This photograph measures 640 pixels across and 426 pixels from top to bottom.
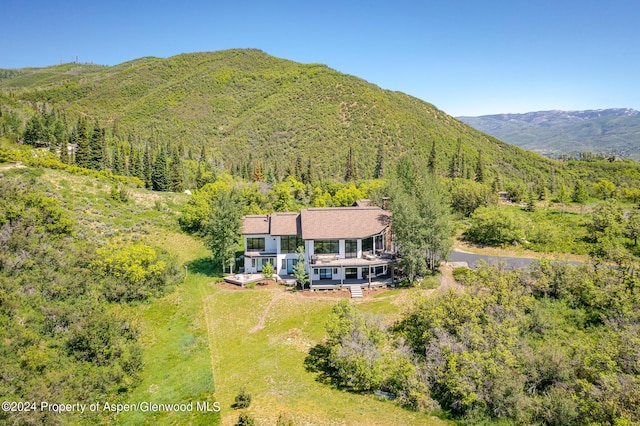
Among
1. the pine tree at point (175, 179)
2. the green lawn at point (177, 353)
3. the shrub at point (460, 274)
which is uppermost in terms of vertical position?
the pine tree at point (175, 179)

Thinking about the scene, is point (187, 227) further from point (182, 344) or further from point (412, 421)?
point (412, 421)

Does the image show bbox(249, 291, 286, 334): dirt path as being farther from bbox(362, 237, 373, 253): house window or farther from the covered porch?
bbox(362, 237, 373, 253): house window

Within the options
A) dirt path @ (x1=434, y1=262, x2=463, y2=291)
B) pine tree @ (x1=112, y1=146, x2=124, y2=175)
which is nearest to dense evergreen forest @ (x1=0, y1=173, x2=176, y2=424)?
dirt path @ (x1=434, y1=262, x2=463, y2=291)

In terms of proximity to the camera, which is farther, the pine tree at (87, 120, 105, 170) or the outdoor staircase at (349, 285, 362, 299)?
the pine tree at (87, 120, 105, 170)

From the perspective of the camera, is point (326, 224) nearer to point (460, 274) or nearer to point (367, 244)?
point (367, 244)

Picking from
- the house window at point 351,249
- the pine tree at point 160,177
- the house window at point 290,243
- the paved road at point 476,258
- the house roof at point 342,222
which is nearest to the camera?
the house roof at point 342,222

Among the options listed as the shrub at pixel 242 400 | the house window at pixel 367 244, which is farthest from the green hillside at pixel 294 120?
the shrub at pixel 242 400

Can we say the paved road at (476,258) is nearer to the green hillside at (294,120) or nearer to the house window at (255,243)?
the house window at (255,243)
